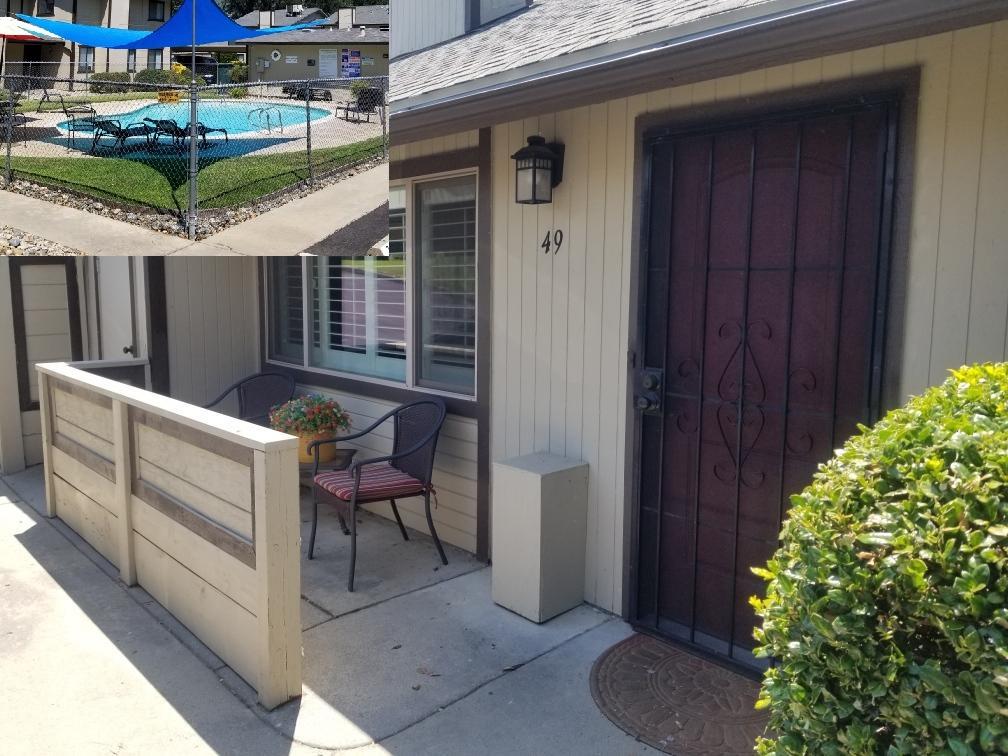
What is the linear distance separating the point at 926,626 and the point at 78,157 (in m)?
1.93

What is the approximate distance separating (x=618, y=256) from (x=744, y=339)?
647 millimetres

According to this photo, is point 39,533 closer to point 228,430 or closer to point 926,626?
point 228,430

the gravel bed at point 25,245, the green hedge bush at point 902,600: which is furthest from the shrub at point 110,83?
the green hedge bush at point 902,600

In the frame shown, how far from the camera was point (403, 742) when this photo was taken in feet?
8.70

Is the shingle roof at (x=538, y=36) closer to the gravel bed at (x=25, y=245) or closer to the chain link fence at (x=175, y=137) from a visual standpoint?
the chain link fence at (x=175, y=137)

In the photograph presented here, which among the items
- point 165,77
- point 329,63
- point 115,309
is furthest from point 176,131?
point 115,309

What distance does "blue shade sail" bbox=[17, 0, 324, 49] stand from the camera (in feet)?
5.69

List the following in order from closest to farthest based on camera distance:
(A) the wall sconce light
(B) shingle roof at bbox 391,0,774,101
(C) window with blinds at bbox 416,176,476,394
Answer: (B) shingle roof at bbox 391,0,774,101, (A) the wall sconce light, (C) window with blinds at bbox 416,176,476,394

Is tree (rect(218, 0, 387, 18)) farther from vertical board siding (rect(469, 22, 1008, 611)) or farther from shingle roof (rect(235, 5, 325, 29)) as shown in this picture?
vertical board siding (rect(469, 22, 1008, 611))

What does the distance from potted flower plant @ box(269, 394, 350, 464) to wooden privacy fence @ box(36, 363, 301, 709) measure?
3.38 feet

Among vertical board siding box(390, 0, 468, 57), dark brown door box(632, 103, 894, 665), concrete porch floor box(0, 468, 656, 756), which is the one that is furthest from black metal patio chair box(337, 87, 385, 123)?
vertical board siding box(390, 0, 468, 57)

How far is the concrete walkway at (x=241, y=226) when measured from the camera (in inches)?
75.5

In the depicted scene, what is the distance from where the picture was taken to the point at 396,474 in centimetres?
424

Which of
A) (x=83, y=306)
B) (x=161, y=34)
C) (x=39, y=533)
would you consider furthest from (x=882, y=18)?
(x=83, y=306)
